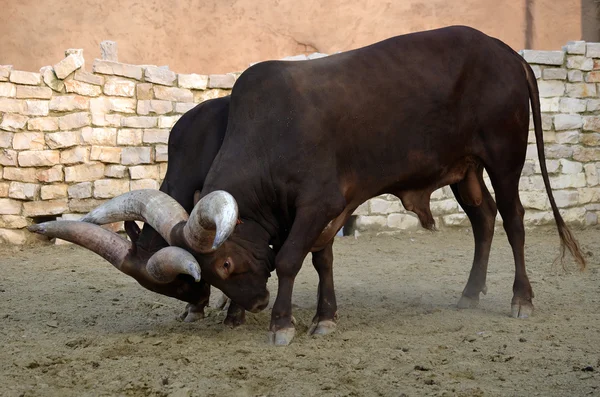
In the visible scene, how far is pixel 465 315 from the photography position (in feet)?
18.7

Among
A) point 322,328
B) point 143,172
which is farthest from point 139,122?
point 322,328

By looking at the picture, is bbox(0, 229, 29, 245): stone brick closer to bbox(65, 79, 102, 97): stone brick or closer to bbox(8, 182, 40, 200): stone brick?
bbox(8, 182, 40, 200): stone brick

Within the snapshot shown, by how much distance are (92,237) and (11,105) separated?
4.35m

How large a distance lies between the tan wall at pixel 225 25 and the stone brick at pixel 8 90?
2372 mm

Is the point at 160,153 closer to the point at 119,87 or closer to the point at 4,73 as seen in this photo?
the point at 119,87

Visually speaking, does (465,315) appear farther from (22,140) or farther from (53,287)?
(22,140)

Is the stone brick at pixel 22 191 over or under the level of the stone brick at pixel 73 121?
under

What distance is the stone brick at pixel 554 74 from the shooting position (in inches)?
390

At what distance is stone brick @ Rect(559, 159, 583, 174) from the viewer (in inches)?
394

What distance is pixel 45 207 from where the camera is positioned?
348 inches

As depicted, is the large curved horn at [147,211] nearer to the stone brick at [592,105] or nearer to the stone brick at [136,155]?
the stone brick at [136,155]

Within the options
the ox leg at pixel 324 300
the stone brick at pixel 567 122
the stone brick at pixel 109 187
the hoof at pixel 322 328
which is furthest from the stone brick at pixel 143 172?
the stone brick at pixel 567 122

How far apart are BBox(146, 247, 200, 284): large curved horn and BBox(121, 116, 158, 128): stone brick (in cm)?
454

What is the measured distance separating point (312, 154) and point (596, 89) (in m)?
6.35
